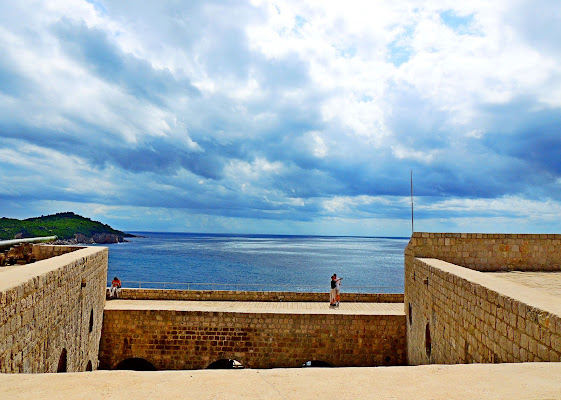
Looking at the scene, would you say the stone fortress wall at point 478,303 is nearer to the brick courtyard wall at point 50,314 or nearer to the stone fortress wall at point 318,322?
the stone fortress wall at point 318,322

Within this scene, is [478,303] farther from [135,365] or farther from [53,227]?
[53,227]

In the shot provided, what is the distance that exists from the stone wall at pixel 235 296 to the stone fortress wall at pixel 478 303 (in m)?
5.15

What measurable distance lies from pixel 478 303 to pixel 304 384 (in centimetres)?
429

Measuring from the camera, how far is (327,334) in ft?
46.7

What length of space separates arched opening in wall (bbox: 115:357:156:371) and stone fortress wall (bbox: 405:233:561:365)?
10.2 m

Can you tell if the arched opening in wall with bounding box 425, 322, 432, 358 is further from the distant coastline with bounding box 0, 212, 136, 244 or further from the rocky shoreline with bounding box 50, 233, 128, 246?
the rocky shoreline with bounding box 50, 233, 128, 246

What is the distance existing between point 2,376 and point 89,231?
172 metres

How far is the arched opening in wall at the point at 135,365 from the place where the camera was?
1461cm

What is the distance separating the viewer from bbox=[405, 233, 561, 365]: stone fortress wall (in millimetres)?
4902

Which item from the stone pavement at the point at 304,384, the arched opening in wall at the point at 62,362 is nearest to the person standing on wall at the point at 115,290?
the arched opening in wall at the point at 62,362

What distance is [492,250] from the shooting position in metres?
12.4

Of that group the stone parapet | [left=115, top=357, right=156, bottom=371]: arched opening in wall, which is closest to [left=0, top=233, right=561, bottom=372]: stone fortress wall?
the stone parapet

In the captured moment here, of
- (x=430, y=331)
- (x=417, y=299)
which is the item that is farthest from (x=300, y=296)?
(x=430, y=331)

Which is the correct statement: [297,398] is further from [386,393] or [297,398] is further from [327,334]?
[327,334]
